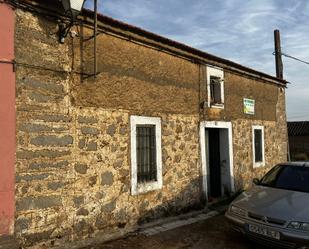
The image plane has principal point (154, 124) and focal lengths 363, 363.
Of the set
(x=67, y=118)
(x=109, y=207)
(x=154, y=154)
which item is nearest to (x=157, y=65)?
(x=154, y=154)

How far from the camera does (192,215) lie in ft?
28.8

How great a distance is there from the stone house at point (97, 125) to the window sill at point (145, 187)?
0.07ft

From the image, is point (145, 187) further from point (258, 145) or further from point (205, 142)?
point (258, 145)

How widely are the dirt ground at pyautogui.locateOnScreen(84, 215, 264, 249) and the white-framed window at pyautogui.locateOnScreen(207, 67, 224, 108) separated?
3.95m

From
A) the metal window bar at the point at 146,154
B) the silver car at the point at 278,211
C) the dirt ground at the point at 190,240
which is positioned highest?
the metal window bar at the point at 146,154

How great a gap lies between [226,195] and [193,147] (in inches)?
98.1

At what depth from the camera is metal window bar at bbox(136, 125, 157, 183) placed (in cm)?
792

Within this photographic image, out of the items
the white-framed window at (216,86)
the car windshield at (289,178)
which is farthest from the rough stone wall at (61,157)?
the white-framed window at (216,86)

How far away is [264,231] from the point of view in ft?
19.6

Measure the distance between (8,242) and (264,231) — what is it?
13.2 ft

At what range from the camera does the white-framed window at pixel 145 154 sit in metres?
7.58

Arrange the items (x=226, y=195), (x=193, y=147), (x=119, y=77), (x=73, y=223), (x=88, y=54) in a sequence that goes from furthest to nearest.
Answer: (x=226, y=195) → (x=193, y=147) → (x=119, y=77) → (x=88, y=54) → (x=73, y=223)

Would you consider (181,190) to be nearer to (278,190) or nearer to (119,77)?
(278,190)

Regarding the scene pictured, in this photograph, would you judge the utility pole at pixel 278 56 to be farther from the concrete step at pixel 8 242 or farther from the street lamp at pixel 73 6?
the concrete step at pixel 8 242
